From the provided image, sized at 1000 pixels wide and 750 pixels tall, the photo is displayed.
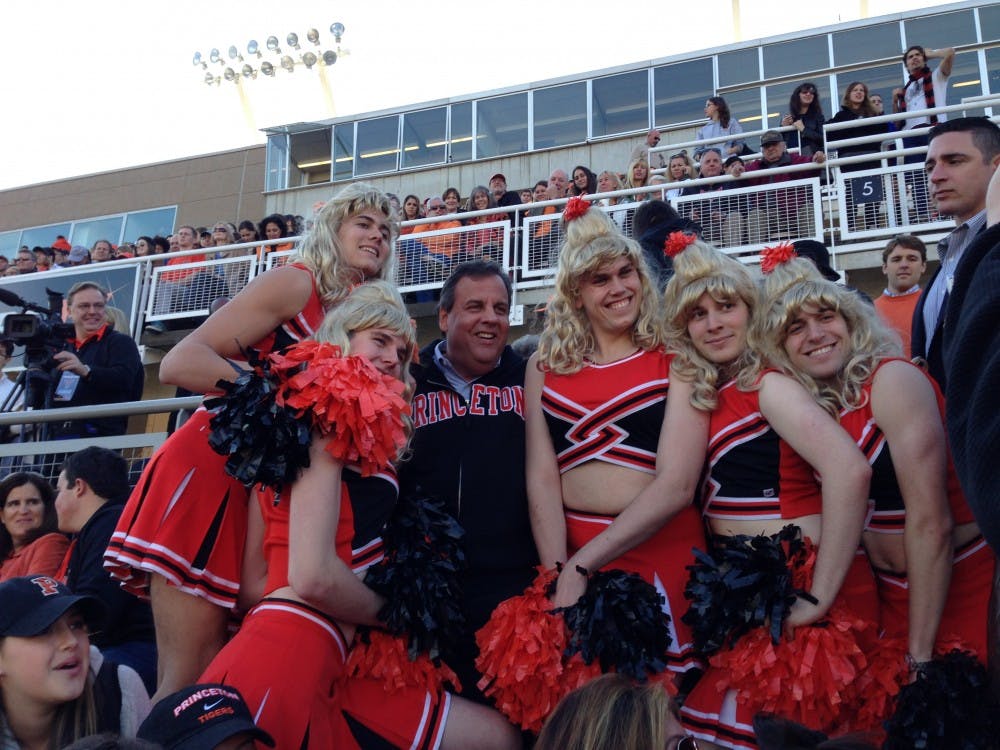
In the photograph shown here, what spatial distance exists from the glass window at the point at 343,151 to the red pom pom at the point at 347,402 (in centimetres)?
1642

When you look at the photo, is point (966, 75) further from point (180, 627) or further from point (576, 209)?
point (180, 627)

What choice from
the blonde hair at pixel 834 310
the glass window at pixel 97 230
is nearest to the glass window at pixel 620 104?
the glass window at pixel 97 230

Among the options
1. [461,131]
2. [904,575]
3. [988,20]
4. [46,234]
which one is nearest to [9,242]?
[46,234]

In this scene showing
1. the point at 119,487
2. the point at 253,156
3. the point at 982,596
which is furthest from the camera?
the point at 253,156

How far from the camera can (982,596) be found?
98.2 inches

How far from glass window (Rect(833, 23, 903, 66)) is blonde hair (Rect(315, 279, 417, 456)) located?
14.3 m

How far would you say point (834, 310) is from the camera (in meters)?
2.81

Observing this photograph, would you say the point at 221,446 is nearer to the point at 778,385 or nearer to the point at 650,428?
the point at 650,428

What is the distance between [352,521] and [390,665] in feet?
1.40

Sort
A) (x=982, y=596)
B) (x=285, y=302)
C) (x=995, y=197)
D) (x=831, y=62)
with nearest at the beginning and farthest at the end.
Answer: (x=995, y=197)
(x=982, y=596)
(x=285, y=302)
(x=831, y=62)

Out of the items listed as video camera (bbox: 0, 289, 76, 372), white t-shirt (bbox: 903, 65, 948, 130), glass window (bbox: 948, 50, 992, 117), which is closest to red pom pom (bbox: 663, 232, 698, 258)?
video camera (bbox: 0, 289, 76, 372)

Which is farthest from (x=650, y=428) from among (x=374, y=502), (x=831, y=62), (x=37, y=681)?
(x=831, y=62)

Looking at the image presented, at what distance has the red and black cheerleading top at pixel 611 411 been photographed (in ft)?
9.23

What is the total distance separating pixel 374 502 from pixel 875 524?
1536 mm
